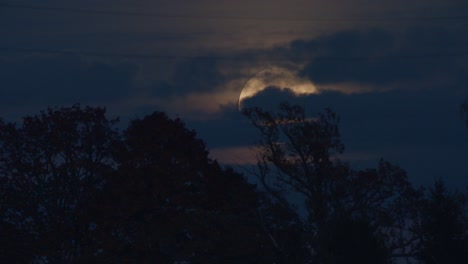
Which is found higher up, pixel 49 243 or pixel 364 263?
pixel 49 243

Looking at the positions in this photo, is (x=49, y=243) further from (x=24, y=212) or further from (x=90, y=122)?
(x=90, y=122)

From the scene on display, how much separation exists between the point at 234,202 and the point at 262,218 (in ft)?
21.7

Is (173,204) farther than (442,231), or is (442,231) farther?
(173,204)

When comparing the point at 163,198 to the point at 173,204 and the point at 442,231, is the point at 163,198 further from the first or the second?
the point at 442,231

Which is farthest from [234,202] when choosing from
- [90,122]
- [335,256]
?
[335,256]

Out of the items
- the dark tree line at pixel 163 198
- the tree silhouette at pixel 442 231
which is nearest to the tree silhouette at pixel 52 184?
the dark tree line at pixel 163 198

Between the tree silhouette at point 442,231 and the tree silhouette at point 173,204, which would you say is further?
the tree silhouette at point 173,204

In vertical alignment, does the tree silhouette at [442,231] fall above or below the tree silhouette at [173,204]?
below

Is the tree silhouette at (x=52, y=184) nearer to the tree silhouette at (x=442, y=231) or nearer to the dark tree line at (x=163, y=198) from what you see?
the dark tree line at (x=163, y=198)

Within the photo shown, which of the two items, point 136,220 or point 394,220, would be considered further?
point 136,220

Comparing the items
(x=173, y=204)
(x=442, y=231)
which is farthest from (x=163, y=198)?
(x=442, y=231)

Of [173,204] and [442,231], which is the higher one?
[173,204]

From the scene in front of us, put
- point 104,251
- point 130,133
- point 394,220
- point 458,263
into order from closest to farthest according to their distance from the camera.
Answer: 1. point 458,263
2. point 394,220
3. point 104,251
4. point 130,133

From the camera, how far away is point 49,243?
54.8 metres
